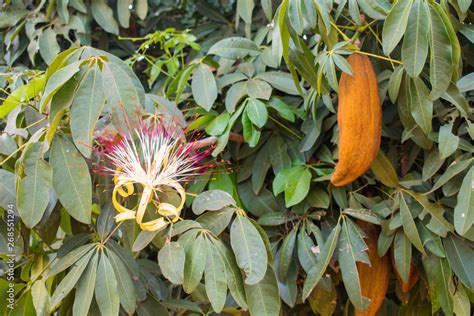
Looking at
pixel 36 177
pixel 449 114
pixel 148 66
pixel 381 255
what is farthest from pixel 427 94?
pixel 148 66

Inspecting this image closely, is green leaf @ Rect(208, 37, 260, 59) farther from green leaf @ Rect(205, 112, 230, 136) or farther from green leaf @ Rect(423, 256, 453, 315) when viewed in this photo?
green leaf @ Rect(423, 256, 453, 315)

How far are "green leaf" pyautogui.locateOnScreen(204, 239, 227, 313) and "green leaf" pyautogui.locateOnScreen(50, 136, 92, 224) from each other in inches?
8.7

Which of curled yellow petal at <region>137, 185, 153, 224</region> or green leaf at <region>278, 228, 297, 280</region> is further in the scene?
green leaf at <region>278, 228, 297, 280</region>

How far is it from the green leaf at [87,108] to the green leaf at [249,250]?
0.30 metres

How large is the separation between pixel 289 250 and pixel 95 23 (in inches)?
39.5

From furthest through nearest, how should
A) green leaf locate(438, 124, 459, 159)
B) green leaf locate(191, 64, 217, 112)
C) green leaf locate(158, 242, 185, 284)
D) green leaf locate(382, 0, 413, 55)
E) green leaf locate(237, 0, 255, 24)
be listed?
green leaf locate(237, 0, 255, 24) < green leaf locate(191, 64, 217, 112) < green leaf locate(438, 124, 459, 159) < green leaf locate(382, 0, 413, 55) < green leaf locate(158, 242, 185, 284)

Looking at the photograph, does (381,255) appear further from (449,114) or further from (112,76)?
(112,76)

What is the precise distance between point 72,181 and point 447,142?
2.36 ft

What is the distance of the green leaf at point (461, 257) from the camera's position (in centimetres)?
133

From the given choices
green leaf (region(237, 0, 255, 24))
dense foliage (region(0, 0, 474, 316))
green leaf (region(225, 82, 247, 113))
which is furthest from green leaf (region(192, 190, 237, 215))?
green leaf (region(237, 0, 255, 24))

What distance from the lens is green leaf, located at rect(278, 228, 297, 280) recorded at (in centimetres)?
145

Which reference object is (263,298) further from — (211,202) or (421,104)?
(421,104)

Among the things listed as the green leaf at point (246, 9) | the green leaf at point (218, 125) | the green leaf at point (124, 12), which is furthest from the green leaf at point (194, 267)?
the green leaf at point (124, 12)

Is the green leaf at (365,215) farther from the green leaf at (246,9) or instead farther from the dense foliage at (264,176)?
the green leaf at (246,9)
